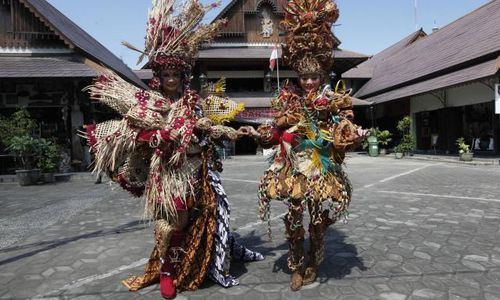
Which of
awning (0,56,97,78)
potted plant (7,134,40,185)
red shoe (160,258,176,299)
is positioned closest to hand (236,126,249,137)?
red shoe (160,258,176,299)

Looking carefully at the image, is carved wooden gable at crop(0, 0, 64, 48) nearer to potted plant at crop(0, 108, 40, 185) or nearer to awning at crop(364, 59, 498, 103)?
potted plant at crop(0, 108, 40, 185)

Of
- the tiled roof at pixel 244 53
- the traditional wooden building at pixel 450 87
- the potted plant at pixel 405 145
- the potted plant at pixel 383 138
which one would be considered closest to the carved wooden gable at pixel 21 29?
the tiled roof at pixel 244 53

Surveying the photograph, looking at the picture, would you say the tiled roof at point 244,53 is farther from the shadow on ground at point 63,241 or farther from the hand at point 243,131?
the hand at point 243,131

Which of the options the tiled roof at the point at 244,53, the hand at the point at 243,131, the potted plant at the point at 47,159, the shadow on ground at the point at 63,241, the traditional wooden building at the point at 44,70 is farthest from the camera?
the tiled roof at the point at 244,53

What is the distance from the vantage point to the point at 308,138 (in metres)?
3.39

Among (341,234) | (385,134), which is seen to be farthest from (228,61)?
(341,234)

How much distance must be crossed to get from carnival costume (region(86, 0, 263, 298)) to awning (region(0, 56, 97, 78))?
11.4 m

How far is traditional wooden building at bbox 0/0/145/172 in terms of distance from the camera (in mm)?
14539

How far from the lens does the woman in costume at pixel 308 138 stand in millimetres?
3305

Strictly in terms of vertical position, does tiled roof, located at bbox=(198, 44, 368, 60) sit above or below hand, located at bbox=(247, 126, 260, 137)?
above

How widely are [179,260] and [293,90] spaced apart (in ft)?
5.70

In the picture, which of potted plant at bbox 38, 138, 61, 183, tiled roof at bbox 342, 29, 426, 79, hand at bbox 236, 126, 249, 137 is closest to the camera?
hand at bbox 236, 126, 249, 137

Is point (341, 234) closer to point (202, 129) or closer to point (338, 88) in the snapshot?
point (338, 88)

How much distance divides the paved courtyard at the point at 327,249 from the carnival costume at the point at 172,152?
0.78ft
